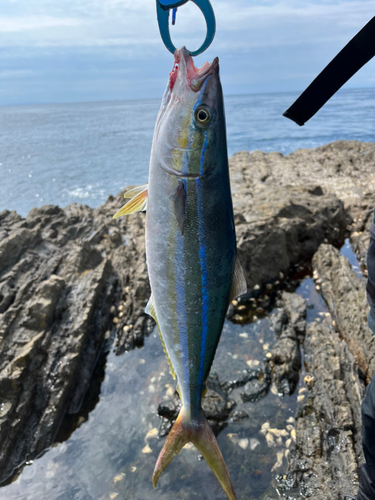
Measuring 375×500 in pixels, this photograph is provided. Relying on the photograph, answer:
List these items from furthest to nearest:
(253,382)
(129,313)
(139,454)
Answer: (129,313), (253,382), (139,454)

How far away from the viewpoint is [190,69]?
174 centimetres

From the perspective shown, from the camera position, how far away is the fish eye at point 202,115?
5.75 feet

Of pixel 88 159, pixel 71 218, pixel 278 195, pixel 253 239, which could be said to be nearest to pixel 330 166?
pixel 278 195

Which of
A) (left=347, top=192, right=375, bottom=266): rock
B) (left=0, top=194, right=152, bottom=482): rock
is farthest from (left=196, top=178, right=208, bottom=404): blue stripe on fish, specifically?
(left=347, top=192, right=375, bottom=266): rock

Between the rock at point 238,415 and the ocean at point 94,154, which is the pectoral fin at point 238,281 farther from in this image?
the ocean at point 94,154

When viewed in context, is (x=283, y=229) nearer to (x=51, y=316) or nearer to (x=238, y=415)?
(x=238, y=415)

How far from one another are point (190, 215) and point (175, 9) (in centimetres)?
110

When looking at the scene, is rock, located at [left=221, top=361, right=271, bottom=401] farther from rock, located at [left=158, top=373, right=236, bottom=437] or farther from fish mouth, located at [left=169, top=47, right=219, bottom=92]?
fish mouth, located at [left=169, top=47, right=219, bottom=92]

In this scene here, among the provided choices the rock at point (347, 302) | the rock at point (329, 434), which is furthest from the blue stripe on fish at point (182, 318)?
the rock at point (347, 302)

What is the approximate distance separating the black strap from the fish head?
0.74m

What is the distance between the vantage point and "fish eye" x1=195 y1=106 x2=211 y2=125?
5.75ft

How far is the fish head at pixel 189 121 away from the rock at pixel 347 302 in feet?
11.9

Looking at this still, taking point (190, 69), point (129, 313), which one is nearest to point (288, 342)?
point (129, 313)

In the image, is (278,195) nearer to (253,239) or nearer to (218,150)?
(253,239)
